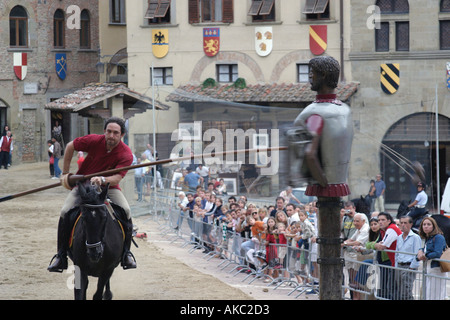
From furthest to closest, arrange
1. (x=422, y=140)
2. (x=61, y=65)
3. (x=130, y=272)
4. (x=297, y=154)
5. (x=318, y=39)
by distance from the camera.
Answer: (x=61, y=65)
(x=318, y=39)
(x=422, y=140)
(x=130, y=272)
(x=297, y=154)

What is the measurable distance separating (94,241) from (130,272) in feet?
21.6

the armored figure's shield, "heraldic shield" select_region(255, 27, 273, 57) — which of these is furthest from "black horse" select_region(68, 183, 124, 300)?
"heraldic shield" select_region(255, 27, 273, 57)

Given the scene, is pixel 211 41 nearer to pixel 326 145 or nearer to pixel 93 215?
pixel 93 215

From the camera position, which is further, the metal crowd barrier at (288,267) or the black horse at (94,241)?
the metal crowd barrier at (288,267)

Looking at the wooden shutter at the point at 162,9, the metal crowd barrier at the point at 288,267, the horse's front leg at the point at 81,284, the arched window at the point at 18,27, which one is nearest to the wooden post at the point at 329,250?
the metal crowd barrier at the point at 288,267

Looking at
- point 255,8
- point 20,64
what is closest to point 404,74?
point 255,8

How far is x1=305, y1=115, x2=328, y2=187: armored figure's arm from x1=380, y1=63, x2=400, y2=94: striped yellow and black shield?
25123mm

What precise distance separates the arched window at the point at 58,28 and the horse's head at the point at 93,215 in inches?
1219

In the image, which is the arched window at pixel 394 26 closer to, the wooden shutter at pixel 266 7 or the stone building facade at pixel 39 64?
the wooden shutter at pixel 266 7

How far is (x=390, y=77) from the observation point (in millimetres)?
31266

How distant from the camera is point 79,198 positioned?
12.0 metres

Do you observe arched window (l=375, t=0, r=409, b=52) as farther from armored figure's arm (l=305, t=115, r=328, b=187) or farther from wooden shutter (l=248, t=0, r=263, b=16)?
armored figure's arm (l=305, t=115, r=328, b=187)

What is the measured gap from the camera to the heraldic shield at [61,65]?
40688 mm

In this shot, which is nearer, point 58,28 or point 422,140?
point 422,140
